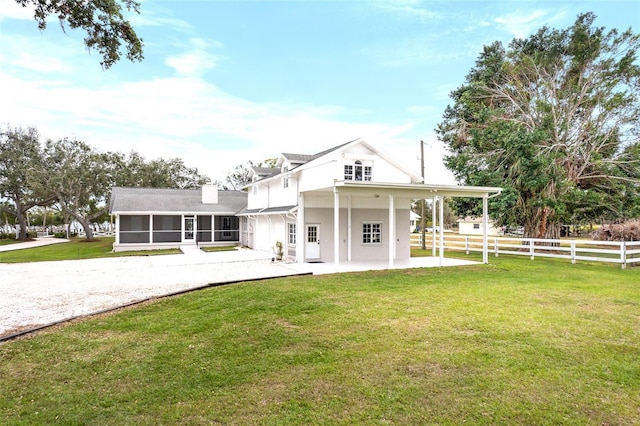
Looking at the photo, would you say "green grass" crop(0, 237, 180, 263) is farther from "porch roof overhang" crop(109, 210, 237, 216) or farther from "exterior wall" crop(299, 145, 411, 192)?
"exterior wall" crop(299, 145, 411, 192)

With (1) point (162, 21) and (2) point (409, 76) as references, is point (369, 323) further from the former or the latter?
(2) point (409, 76)

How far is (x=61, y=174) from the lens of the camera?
29.8m

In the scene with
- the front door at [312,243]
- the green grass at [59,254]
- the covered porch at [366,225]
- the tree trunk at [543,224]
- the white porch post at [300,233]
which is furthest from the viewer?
the tree trunk at [543,224]

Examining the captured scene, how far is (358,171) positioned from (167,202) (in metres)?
16.1

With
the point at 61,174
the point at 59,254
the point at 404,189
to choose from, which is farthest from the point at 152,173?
the point at 404,189

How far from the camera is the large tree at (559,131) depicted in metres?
19.3

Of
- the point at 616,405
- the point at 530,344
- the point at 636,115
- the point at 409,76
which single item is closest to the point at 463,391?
the point at 616,405

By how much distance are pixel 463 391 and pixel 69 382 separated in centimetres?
477

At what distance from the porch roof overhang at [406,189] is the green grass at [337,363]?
4.96 meters

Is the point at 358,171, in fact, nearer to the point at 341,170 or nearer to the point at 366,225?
the point at 341,170

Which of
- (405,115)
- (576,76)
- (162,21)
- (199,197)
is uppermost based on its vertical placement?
(576,76)

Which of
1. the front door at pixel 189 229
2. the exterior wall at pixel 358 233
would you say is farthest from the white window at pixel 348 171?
the front door at pixel 189 229

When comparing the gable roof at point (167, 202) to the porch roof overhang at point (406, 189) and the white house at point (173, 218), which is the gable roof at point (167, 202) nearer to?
the white house at point (173, 218)

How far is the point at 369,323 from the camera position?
21.3ft
